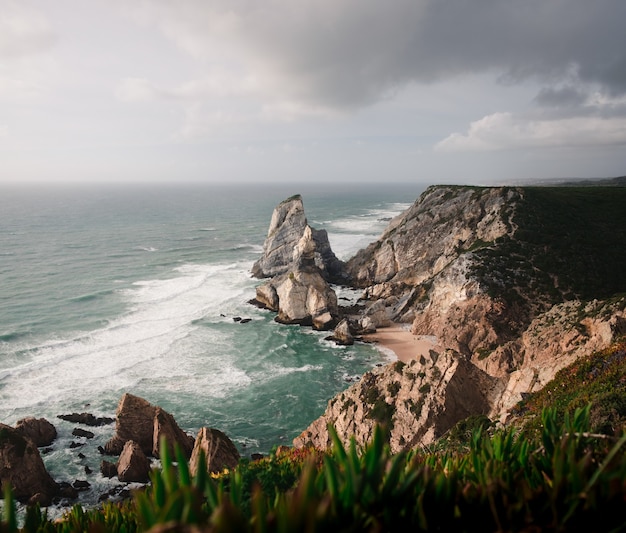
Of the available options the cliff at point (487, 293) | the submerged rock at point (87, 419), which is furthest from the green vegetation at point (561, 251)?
the submerged rock at point (87, 419)

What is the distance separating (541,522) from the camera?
9.27 ft

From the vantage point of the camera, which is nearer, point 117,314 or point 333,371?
point 333,371

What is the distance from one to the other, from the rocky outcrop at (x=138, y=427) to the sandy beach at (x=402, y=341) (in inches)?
774

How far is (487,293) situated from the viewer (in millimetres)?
36250

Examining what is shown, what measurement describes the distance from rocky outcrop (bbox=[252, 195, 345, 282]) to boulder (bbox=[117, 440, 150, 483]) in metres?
37.4

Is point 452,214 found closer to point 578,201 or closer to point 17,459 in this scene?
point 578,201

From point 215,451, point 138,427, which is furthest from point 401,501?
point 138,427

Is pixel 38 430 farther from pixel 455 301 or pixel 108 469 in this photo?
pixel 455 301

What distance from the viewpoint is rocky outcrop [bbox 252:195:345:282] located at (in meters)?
59.4

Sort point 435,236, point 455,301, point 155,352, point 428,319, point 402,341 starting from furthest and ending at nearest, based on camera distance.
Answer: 1. point 435,236
2. point 428,319
3. point 402,341
4. point 455,301
5. point 155,352

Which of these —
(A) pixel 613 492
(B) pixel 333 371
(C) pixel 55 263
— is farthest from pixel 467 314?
(C) pixel 55 263

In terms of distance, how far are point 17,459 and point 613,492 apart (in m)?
25.4

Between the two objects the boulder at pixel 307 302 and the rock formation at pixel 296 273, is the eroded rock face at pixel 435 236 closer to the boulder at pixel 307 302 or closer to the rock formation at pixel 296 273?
the rock formation at pixel 296 273

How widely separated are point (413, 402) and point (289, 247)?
1715 inches
